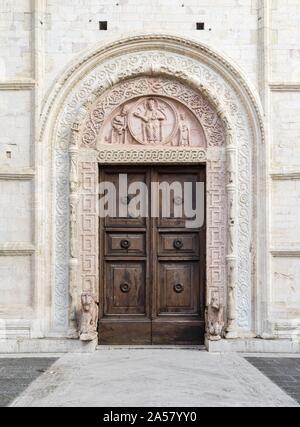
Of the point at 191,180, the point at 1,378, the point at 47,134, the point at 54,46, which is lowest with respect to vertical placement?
the point at 1,378

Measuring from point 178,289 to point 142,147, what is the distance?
1948mm

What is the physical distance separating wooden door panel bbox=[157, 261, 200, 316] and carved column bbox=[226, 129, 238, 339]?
0.49 metres

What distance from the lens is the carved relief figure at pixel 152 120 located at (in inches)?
339

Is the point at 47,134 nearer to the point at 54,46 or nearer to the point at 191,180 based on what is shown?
the point at 54,46

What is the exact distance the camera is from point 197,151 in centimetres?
855

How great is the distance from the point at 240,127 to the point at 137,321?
2.91m

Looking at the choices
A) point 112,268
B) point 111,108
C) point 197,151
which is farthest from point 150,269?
point 111,108

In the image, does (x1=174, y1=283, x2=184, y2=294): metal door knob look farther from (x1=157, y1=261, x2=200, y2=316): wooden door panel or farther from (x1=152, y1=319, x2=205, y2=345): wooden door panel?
(x1=152, y1=319, x2=205, y2=345): wooden door panel

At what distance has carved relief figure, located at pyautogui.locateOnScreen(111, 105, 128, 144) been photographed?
8.64 metres

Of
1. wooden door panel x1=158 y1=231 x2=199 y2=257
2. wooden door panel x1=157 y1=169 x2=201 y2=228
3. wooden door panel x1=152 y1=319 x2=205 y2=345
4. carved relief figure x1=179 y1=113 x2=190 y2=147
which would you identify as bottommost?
wooden door panel x1=152 y1=319 x2=205 y2=345

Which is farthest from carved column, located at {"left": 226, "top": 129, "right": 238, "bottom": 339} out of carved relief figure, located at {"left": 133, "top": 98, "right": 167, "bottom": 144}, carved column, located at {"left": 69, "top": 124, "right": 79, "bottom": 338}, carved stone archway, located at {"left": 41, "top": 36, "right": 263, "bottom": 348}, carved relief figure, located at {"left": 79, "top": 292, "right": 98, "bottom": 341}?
carved column, located at {"left": 69, "top": 124, "right": 79, "bottom": 338}

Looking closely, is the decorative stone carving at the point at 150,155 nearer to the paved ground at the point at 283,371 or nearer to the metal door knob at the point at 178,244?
the metal door knob at the point at 178,244

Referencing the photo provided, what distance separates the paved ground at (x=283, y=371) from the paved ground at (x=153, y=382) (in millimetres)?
106

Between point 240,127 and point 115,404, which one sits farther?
point 240,127
